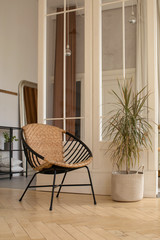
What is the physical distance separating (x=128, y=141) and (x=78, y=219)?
121 cm

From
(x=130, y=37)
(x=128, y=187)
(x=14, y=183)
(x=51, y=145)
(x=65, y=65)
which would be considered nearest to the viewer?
(x=128, y=187)

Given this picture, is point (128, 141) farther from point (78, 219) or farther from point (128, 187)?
point (78, 219)

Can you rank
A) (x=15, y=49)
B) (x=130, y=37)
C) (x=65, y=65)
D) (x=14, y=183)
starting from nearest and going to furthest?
(x=130, y=37) → (x=65, y=65) → (x=14, y=183) → (x=15, y=49)

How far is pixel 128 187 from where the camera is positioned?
350cm

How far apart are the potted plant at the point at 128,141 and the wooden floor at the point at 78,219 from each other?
0.16 m

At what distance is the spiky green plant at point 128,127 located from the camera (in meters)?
3.57

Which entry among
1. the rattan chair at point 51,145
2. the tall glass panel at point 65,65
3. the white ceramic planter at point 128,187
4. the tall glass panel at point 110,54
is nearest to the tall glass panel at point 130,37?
the tall glass panel at point 110,54

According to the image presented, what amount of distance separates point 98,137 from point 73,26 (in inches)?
59.3

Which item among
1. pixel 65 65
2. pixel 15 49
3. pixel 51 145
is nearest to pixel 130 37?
pixel 65 65

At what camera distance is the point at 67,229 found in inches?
90.7

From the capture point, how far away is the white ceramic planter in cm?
349

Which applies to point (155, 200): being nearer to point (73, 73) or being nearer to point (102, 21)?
point (73, 73)

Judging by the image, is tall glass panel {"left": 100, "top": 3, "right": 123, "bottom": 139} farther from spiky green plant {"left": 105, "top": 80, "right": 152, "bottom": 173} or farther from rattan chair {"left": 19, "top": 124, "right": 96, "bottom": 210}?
rattan chair {"left": 19, "top": 124, "right": 96, "bottom": 210}

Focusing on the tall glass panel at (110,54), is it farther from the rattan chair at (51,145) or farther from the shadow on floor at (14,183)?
the shadow on floor at (14,183)
